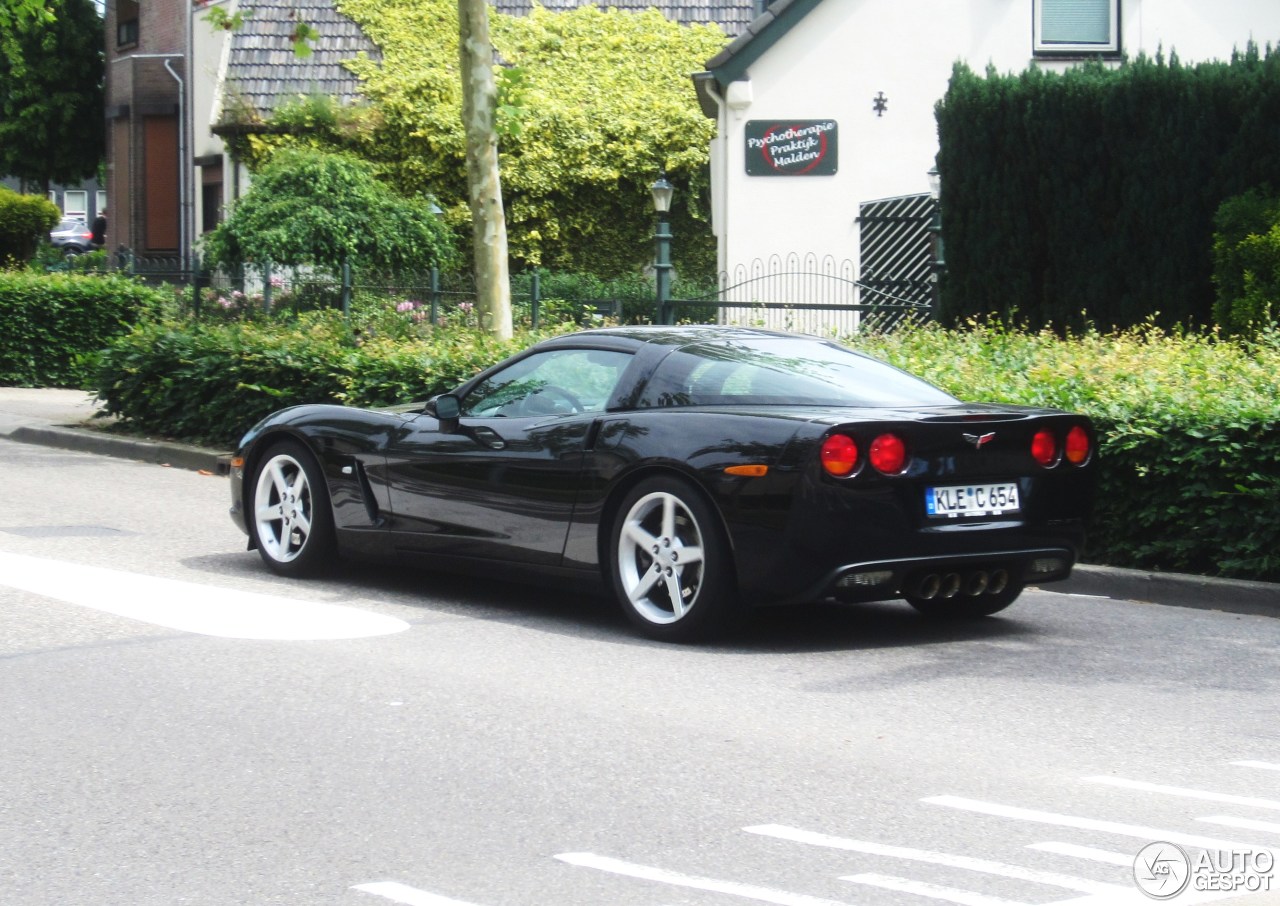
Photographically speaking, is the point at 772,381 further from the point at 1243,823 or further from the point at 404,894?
the point at 404,894

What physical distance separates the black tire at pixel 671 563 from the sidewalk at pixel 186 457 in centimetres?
261

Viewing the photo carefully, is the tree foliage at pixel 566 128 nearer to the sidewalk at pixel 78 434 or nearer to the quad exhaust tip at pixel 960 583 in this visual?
the sidewalk at pixel 78 434

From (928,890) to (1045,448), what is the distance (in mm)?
3629

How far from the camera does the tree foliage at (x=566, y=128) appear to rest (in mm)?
29547

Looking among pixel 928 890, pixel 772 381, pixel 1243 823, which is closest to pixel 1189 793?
pixel 1243 823

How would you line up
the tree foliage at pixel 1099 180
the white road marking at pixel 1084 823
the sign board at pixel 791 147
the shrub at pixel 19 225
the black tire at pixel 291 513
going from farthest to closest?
1. the shrub at pixel 19 225
2. the sign board at pixel 791 147
3. the tree foliage at pixel 1099 180
4. the black tire at pixel 291 513
5. the white road marking at pixel 1084 823

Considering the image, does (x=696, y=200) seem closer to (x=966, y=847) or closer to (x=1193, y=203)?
(x=1193, y=203)

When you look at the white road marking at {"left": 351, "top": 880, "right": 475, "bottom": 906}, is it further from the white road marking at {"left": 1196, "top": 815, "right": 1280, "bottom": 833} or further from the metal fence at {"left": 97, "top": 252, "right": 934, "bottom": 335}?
the metal fence at {"left": 97, "top": 252, "right": 934, "bottom": 335}

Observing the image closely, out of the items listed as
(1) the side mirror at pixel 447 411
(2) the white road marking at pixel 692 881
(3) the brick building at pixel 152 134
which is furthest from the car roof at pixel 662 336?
(3) the brick building at pixel 152 134

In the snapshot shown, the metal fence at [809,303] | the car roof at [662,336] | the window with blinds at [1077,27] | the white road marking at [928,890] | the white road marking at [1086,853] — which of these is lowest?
the white road marking at [928,890]

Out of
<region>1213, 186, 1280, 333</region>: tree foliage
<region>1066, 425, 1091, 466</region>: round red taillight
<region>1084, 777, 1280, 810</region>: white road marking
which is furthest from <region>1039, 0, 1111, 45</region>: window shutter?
<region>1084, 777, 1280, 810</region>: white road marking

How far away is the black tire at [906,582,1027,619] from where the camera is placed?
8.23 meters

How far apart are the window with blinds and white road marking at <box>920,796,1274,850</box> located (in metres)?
19.3

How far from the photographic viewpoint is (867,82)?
23.2m
